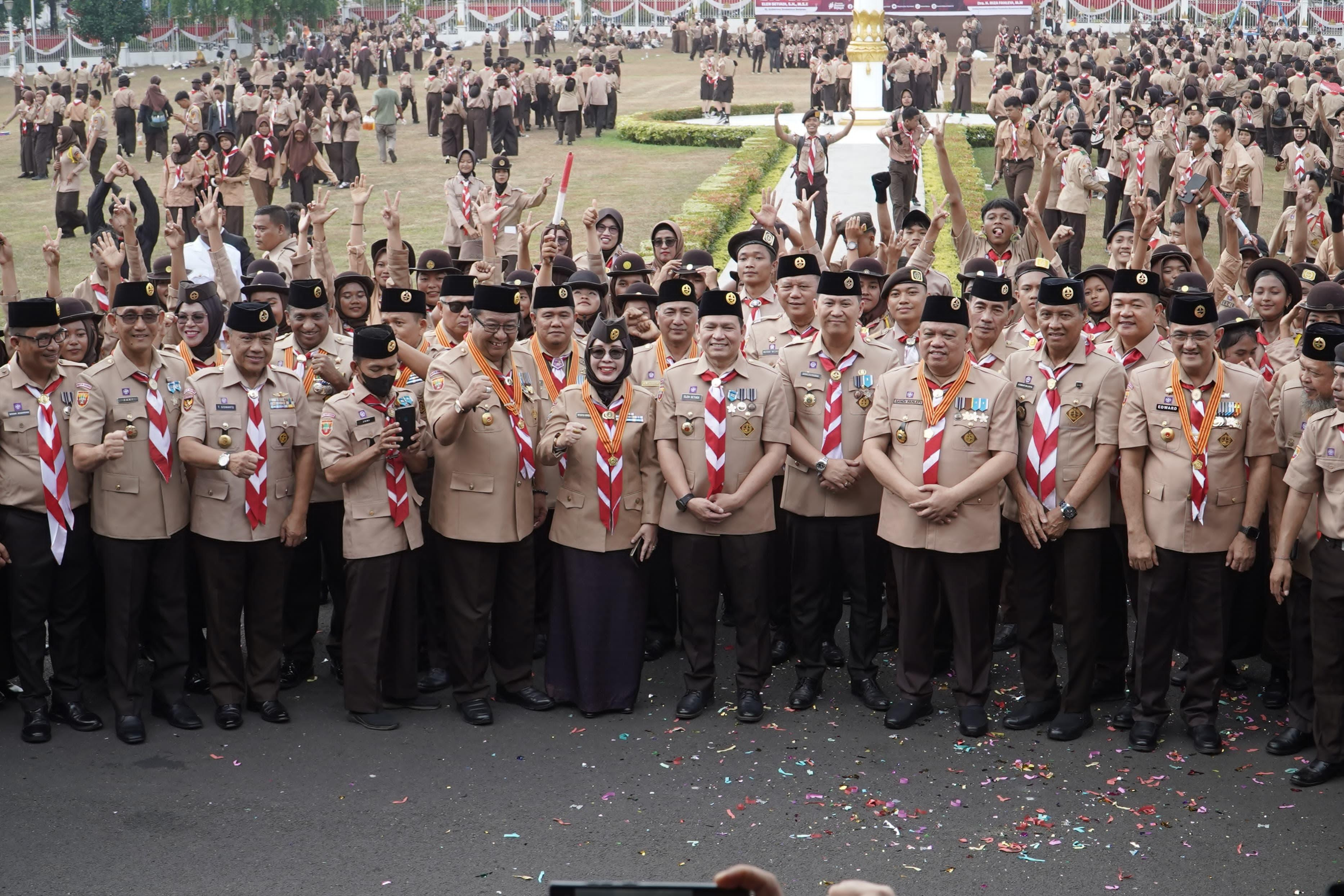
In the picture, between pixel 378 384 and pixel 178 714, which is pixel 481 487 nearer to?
pixel 378 384

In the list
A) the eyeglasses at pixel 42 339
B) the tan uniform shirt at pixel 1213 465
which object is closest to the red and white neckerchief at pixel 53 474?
the eyeglasses at pixel 42 339

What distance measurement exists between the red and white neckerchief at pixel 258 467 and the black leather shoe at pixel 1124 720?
13.0ft

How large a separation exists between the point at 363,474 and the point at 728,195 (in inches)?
625

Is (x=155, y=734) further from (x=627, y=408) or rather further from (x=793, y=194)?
(x=793, y=194)

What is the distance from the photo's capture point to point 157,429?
6.62m

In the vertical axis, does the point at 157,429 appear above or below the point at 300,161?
below

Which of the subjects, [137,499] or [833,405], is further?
[833,405]

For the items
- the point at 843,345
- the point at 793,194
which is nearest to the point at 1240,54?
the point at 793,194

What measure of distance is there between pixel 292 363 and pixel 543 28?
47.7 meters

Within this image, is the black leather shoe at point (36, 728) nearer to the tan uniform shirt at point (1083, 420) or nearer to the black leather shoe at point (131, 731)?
the black leather shoe at point (131, 731)

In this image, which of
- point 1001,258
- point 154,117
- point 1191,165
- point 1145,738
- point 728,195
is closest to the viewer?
point 1145,738

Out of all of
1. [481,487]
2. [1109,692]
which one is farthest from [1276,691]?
[481,487]

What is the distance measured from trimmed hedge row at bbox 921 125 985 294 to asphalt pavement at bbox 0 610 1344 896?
8767mm

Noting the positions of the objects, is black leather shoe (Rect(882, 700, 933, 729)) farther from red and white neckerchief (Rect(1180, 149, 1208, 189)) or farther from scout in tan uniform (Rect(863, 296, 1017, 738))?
red and white neckerchief (Rect(1180, 149, 1208, 189))
